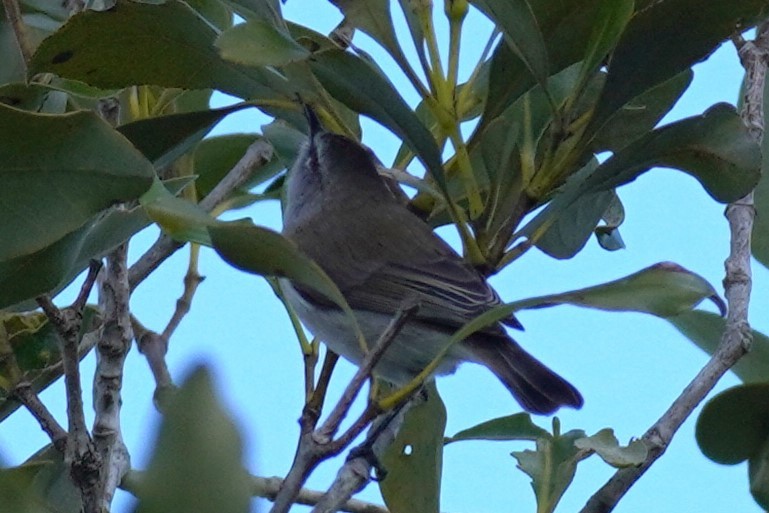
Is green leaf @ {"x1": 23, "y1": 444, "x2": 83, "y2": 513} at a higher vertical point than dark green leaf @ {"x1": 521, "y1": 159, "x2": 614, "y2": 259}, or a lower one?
lower

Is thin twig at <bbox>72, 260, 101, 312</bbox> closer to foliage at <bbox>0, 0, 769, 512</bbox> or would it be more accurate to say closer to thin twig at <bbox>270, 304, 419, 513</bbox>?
foliage at <bbox>0, 0, 769, 512</bbox>

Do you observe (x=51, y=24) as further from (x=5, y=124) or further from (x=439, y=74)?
(x=5, y=124)

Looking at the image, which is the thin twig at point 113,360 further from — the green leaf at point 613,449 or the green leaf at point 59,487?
the green leaf at point 613,449

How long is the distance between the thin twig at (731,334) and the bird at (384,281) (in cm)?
49

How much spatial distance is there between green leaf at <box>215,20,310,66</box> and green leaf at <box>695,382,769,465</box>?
864mm

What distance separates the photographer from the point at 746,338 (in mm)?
1774

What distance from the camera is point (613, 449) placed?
4.95 ft

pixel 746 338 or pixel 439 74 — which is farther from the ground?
pixel 439 74

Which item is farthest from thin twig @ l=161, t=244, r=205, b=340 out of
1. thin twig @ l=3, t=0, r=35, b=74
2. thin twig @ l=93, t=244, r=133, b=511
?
thin twig @ l=3, t=0, r=35, b=74

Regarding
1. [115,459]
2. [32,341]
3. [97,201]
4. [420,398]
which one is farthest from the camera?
[420,398]

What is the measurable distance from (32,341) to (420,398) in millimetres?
753

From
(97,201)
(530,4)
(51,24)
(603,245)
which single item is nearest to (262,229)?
(97,201)

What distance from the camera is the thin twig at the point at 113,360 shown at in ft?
5.38

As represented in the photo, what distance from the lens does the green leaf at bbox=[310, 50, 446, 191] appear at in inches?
63.5
